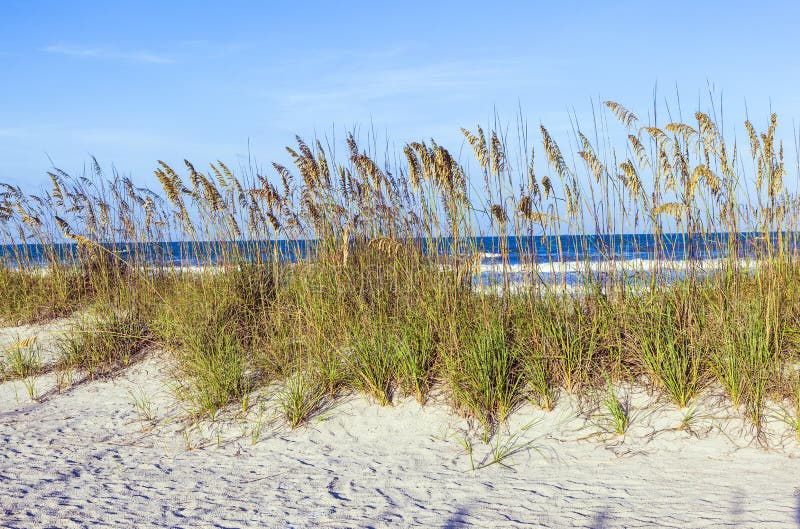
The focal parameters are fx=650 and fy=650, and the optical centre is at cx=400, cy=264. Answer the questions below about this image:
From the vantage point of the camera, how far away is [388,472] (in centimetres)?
343

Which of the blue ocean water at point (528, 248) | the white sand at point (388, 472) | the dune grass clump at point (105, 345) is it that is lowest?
the white sand at point (388, 472)

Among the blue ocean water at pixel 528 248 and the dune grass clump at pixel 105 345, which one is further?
the dune grass clump at pixel 105 345

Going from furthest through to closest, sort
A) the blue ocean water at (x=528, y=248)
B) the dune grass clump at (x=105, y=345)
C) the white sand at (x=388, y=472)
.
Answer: the dune grass clump at (x=105, y=345)
the blue ocean water at (x=528, y=248)
the white sand at (x=388, y=472)

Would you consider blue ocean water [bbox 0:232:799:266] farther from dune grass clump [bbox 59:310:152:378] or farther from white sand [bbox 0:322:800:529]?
white sand [bbox 0:322:800:529]

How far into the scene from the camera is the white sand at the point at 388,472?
2861 mm

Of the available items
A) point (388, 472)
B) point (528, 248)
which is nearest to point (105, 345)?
point (388, 472)

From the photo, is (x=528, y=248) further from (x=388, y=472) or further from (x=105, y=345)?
(x=105, y=345)

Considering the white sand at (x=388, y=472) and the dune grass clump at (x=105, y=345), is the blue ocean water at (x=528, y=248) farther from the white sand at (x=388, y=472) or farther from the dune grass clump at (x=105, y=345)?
the white sand at (x=388, y=472)

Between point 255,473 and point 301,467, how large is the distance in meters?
0.24

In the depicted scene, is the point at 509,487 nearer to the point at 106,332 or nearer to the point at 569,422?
the point at 569,422

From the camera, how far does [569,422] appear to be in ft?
12.5

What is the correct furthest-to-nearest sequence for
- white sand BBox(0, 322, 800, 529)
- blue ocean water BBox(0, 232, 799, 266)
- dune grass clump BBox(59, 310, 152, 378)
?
dune grass clump BBox(59, 310, 152, 378), blue ocean water BBox(0, 232, 799, 266), white sand BBox(0, 322, 800, 529)

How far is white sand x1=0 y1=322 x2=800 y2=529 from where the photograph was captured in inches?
113

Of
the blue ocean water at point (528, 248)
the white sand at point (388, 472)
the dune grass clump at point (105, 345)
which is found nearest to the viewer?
the white sand at point (388, 472)
